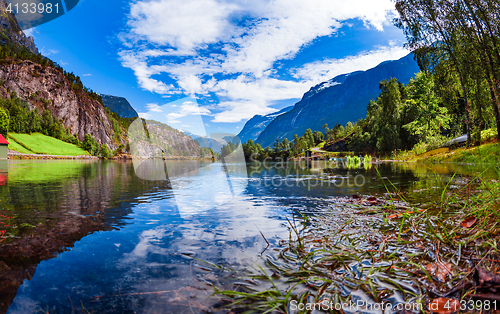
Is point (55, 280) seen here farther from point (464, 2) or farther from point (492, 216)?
point (464, 2)

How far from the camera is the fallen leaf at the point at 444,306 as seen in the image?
273cm

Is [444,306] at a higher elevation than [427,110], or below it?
below

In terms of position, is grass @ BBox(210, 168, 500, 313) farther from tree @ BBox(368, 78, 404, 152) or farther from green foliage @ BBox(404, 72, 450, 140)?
tree @ BBox(368, 78, 404, 152)

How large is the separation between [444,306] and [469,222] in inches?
137

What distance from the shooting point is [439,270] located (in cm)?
365

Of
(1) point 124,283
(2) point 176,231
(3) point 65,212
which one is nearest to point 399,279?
(1) point 124,283

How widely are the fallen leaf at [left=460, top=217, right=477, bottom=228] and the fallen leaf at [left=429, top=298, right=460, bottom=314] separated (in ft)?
10.4

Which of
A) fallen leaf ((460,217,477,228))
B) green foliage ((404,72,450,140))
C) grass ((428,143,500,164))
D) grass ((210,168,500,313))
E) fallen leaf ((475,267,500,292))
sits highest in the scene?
green foliage ((404,72,450,140))

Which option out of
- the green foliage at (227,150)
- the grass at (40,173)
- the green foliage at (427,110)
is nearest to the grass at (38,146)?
the grass at (40,173)

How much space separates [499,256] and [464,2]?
24.0m

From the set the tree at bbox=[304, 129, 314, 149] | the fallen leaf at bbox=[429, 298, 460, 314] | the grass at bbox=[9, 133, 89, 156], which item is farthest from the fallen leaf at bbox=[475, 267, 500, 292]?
the tree at bbox=[304, 129, 314, 149]

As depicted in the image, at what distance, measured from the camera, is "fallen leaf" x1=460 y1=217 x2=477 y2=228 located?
513 cm

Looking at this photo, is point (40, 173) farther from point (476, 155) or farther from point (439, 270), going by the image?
point (476, 155)

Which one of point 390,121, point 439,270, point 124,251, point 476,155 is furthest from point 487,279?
point 390,121
